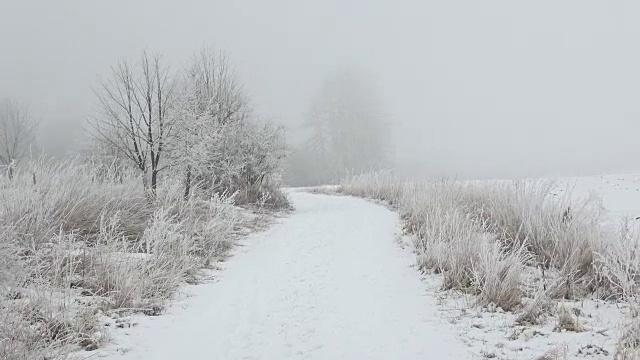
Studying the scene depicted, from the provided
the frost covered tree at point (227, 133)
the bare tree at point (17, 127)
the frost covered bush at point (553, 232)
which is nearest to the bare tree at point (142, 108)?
the frost covered tree at point (227, 133)

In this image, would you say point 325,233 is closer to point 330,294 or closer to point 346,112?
point 330,294

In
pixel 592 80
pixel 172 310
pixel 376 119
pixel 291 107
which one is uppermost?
pixel 592 80

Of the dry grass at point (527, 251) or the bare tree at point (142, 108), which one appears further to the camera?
the bare tree at point (142, 108)

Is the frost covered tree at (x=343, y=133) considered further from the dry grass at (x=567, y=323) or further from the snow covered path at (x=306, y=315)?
the dry grass at (x=567, y=323)

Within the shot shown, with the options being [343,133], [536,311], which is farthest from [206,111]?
[343,133]

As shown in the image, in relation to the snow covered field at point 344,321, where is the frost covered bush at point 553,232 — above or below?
above

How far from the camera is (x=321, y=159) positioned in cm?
3728

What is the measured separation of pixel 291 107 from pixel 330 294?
55142 mm

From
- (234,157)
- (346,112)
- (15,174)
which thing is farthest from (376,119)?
(15,174)

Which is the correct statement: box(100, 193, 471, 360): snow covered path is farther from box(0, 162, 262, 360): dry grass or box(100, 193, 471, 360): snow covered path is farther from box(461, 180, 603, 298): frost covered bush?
box(461, 180, 603, 298): frost covered bush

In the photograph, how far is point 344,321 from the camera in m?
3.84

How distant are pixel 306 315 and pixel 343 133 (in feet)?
113

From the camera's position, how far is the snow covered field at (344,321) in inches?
125

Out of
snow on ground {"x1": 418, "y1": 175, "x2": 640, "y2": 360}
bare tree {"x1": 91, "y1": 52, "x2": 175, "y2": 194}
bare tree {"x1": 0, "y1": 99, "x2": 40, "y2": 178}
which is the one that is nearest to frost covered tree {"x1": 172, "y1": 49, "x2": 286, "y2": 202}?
bare tree {"x1": 91, "y1": 52, "x2": 175, "y2": 194}
